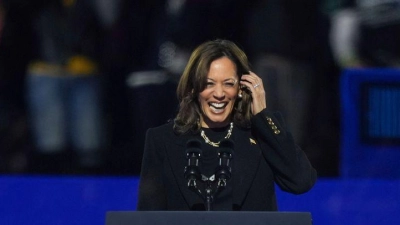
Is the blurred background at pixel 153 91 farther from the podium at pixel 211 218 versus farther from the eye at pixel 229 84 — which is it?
the podium at pixel 211 218

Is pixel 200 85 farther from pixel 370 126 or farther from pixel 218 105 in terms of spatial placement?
pixel 370 126

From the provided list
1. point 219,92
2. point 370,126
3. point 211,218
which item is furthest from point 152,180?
point 370,126

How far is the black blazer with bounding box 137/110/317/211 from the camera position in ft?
14.3

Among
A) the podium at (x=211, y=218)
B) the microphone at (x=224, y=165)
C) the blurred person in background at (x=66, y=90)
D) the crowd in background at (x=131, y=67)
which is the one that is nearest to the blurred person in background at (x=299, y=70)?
the crowd in background at (x=131, y=67)

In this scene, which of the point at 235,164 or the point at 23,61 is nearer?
the point at 235,164

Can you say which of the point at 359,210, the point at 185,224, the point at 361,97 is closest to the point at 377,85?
the point at 361,97

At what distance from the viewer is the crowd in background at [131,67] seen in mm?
7195

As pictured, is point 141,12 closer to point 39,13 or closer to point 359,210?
point 39,13

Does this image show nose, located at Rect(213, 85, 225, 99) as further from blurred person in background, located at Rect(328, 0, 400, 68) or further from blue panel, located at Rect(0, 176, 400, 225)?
blue panel, located at Rect(0, 176, 400, 225)

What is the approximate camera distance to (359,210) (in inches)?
291

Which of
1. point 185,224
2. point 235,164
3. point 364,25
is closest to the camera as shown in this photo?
point 185,224

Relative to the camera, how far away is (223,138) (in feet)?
14.8

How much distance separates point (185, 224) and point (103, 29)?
3.73 meters

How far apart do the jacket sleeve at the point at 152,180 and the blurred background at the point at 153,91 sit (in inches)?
105
